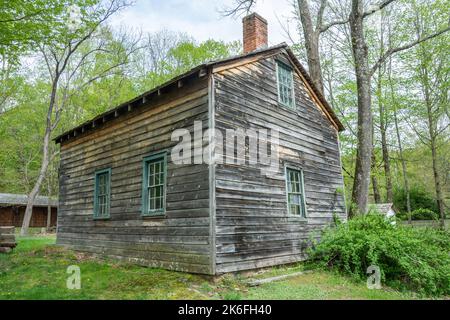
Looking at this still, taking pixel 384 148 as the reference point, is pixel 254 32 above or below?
above

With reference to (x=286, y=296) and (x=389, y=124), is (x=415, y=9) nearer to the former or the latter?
(x=389, y=124)

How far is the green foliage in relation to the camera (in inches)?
1141

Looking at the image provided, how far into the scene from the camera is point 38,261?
1012 cm

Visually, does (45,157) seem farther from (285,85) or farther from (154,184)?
(285,85)

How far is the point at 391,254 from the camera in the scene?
833 cm

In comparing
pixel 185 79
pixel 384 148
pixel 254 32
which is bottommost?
pixel 185 79

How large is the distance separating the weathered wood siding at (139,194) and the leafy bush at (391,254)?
13.4 ft

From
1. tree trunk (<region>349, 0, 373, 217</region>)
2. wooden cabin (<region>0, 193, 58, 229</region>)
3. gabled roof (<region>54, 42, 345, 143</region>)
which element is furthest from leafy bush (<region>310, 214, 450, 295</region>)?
wooden cabin (<region>0, 193, 58, 229</region>)

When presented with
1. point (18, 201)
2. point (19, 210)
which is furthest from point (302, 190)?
point (19, 210)

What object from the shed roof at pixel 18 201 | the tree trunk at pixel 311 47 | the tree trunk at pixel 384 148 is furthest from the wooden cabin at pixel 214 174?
the shed roof at pixel 18 201

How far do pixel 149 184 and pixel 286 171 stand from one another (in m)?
4.08

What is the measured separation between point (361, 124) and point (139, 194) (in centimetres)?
932

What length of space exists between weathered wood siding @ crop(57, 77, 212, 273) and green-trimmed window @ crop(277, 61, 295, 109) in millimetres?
3508

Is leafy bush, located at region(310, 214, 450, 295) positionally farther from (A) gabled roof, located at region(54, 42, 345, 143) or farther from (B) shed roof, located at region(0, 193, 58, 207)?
(B) shed roof, located at region(0, 193, 58, 207)
